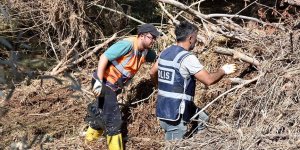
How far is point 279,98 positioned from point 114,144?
1.83m

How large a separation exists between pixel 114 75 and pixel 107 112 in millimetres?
425

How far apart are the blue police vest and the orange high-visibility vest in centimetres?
65

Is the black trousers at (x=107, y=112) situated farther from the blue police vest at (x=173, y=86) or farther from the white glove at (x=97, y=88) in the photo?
the blue police vest at (x=173, y=86)

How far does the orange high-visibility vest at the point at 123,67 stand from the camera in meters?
5.75

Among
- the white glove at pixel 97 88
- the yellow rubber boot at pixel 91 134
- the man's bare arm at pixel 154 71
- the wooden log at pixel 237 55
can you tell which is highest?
the wooden log at pixel 237 55

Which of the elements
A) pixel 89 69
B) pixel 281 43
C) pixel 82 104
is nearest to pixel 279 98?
pixel 281 43

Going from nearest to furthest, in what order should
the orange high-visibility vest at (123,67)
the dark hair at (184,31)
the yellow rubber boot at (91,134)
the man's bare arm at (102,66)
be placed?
1. the dark hair at (184,31)
2. the man's bare arm at (102,66)
3. the orange high-visibility vest at (123,67)
4. the yellow rubber boot at (91,134)

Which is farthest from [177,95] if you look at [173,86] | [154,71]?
[154,71]

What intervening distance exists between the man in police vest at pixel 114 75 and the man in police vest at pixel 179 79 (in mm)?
574

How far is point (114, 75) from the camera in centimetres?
582

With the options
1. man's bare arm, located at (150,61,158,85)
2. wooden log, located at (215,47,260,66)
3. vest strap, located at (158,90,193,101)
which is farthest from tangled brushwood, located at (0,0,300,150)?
man's bare arm, located at (150,61,158,85)

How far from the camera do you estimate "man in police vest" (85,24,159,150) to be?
18.4 feet

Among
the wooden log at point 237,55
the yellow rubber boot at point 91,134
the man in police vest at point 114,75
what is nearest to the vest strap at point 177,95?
the man in police vest at point 114,75

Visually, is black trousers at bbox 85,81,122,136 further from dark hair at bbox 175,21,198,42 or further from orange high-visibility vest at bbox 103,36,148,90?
dark hair at bbox 175,21,198,42
